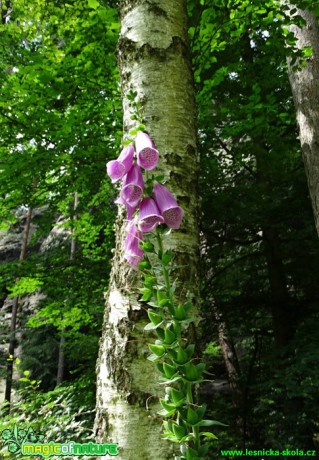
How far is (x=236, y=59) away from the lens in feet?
16.3

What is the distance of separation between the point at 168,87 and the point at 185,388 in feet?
3.93

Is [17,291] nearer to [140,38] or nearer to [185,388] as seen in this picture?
[140,38]

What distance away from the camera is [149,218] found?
33.2 inches

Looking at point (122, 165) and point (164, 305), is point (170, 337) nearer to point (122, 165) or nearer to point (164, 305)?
point (164, 305)

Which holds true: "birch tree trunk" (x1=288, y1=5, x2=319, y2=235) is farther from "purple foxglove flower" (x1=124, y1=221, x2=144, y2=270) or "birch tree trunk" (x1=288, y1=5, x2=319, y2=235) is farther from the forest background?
"purple foxglove flower" (x1=124, y1=221, x2=144, y2=270)

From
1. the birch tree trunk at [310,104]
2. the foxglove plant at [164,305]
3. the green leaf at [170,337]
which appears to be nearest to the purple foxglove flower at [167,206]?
the foxglove plant at [164,305]

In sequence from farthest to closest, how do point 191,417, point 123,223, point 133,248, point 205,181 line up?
point 205,181, point 123,223, point 133,248, point 191,417

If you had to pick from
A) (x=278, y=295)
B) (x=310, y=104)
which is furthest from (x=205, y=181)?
(x=278, y=295)

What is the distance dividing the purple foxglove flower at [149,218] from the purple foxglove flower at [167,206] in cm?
2

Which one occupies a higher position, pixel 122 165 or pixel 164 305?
Answer: pixel 122 165

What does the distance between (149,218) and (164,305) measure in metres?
0.20

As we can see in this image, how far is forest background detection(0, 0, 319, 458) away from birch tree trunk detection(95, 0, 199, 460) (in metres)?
1.46

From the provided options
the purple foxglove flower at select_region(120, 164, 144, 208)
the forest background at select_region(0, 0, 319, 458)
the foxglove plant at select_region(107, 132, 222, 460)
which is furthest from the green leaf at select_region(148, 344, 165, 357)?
the forest background at select_region(0, 0, 319, 458)

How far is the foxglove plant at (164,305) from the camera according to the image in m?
0.73
